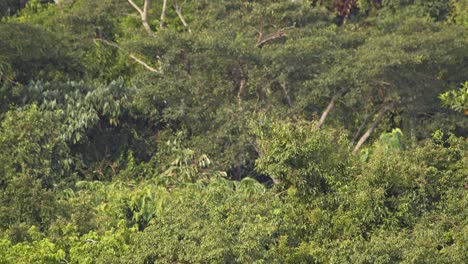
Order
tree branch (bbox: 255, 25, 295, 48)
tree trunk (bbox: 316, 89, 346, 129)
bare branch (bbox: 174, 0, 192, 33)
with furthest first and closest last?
1. bare branch (bbox: 174, 0, 192, 33)
2. tree branch (bbox: 255, 25, 295, 48)
3. tree trunk (bbox: 316, 89, 346, 129)

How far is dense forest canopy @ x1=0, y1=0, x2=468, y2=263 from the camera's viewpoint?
2066 centimetres

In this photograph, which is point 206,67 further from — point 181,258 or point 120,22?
point 181,258

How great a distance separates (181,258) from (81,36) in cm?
1678

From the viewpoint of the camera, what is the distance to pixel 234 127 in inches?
1221

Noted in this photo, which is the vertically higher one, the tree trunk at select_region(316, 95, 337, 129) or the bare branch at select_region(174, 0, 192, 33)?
the bare branch at select_region(174, 0, 192, 33)

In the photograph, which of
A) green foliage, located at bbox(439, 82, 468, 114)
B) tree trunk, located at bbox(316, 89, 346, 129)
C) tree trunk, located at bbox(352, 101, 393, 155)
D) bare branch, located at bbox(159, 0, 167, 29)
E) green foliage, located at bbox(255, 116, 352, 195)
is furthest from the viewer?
bare branch, located at bbox(159, 0, 167, 29)

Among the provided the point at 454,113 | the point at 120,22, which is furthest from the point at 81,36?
the point at 454,113

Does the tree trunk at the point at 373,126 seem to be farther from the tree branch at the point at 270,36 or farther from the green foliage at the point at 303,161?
the green foliage at the point at 303,161

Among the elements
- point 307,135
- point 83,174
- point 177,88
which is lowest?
point 83,174

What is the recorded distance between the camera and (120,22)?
124 ft

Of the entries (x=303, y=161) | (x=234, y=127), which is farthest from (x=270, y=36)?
(x=303, y=161)

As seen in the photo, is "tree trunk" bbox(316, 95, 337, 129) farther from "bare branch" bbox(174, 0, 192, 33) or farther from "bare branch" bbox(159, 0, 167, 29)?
"bare branch" bbox(159, 0, 167, 29)

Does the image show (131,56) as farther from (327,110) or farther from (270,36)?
(327,110)

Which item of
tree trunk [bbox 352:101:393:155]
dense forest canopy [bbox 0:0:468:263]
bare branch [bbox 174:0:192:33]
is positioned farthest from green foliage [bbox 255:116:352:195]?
bare branch [bbox 174:0:192:33]
